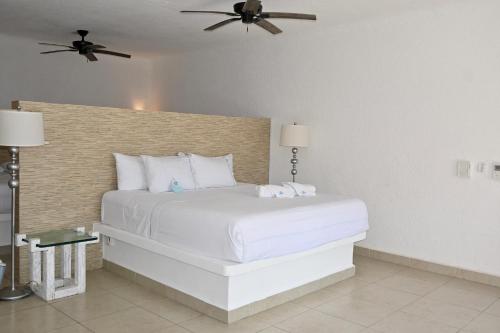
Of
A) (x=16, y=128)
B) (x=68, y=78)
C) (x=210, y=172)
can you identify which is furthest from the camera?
(x=68, y=78)

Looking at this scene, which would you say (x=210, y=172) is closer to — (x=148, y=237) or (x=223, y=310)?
(x=148, y=237)

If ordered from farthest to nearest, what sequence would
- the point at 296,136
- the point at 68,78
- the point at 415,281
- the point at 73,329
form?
the point at 68,78 → the point at 296,136 → the point at 415,281 → the point at 73,329

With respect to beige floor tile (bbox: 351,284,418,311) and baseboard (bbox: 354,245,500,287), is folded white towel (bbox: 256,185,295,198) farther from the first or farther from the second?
baseboard (bbox: 354,245,500,287)

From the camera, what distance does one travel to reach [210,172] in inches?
179

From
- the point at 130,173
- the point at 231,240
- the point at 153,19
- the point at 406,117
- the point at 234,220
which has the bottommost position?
the point at 231,240

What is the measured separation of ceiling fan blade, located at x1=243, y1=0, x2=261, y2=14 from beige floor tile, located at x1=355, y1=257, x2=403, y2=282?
2524 mm

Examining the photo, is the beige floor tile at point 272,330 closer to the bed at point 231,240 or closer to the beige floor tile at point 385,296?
the bed at point 231,240

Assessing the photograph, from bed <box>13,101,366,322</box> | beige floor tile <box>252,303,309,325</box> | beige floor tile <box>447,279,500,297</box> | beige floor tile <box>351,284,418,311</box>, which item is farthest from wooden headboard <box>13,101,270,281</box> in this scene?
beige floor tile <box>447,279,500,297</box>

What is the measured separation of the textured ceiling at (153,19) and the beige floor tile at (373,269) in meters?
2.56

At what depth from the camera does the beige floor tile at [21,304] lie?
304 centimetres

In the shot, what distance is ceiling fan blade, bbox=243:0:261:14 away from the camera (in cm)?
325

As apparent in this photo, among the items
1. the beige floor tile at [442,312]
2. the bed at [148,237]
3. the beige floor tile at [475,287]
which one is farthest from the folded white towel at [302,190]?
the beige floor tile at [475,287]

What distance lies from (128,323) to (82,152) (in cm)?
173

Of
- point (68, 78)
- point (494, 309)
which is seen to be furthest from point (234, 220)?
point (68, 78)
